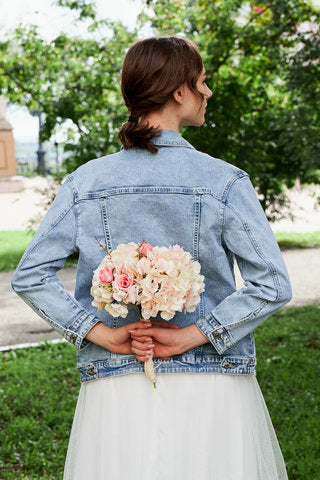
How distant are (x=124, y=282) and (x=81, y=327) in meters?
0.25

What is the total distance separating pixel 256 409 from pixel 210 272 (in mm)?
478

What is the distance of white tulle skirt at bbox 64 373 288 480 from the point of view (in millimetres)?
1909

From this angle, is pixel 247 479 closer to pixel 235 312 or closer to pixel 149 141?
pixel 235 312

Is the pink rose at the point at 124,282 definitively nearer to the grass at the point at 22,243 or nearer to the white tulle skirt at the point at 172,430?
the white tulle skirt at the point at 172,430

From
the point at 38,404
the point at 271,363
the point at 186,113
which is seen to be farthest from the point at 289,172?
the point at 186,113

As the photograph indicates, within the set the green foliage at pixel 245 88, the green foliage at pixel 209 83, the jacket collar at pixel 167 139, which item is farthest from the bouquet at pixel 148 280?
the green foliage at pixel 209 83

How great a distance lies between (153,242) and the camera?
1944mm

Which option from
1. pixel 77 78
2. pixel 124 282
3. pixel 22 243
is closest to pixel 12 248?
pixel 22 243

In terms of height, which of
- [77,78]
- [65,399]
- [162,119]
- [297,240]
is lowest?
[297,240]

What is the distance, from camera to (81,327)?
6.41 feet

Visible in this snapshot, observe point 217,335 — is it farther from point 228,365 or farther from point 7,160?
point 7,160

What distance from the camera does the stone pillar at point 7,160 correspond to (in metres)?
22.7

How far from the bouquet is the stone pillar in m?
21.7

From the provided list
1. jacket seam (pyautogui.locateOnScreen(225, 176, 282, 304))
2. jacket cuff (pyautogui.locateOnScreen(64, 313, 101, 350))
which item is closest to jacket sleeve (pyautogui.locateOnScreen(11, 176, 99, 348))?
jacket cuff (pyautogui.locateOnScreen(64, 313, 101, 350))
